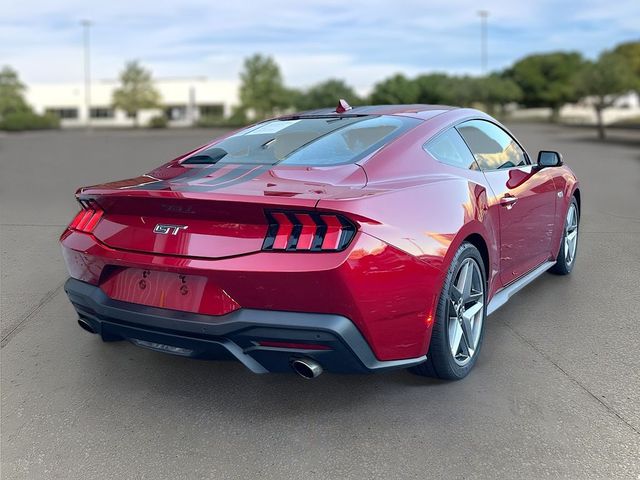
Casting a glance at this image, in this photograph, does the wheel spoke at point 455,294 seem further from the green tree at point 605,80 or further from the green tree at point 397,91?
the green tree at point 397,91

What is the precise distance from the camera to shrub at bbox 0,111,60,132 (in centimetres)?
5734

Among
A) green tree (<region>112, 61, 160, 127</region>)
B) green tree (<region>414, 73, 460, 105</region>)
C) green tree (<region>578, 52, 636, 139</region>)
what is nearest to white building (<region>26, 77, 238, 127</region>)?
green tree (<region>112, 61, 160, 127</region>)

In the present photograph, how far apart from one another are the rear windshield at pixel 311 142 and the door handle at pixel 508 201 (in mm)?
720

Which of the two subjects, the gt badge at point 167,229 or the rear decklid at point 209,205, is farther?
the gt badge at point 167,229

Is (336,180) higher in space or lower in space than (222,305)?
higher

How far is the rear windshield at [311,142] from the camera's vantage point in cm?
358

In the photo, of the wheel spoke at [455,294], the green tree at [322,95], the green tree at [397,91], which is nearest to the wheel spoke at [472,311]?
the wheel spoke at [455,294]

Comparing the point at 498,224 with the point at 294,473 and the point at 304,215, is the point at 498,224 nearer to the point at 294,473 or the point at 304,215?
the point at 304,215

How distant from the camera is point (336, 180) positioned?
3137mm

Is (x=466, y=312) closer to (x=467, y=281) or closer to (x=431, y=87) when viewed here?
(x=467, y=281)

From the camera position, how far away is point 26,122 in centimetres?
5922

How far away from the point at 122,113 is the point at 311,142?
8706cm

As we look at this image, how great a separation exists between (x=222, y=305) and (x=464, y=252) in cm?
132

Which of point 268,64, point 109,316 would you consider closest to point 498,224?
point 109,316
